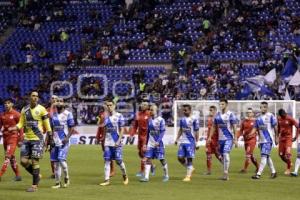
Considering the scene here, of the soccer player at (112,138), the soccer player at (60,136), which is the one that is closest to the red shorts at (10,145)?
the soccer player at (60,136)

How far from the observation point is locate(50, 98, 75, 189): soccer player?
1889 cm

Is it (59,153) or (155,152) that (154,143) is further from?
(59,153)

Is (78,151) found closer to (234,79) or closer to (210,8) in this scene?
(234,79)

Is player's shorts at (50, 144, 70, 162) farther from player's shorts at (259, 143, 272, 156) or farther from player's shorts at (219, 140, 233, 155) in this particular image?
player's shorts at (259, 143, 272, 156)

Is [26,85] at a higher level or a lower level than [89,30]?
lower

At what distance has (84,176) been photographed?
2247 centimetres

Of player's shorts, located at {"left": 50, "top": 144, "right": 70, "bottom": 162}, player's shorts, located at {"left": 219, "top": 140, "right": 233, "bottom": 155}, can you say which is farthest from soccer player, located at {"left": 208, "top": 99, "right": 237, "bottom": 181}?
player's shorts, located at {"left": 50, "top": 144, "right": 70, "bottom": 162}

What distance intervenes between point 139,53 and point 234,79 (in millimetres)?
8020

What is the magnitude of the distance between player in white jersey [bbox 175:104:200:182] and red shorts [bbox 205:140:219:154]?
92.9 inches

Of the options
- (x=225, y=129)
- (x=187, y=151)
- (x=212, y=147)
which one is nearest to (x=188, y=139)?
(x=187, y=151)

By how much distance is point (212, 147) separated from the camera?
23.6m

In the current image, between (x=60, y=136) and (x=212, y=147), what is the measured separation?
237 inches

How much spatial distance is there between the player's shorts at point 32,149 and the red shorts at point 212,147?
23.1 feet

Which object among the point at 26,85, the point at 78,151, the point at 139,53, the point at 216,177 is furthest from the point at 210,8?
the point at 216,177
